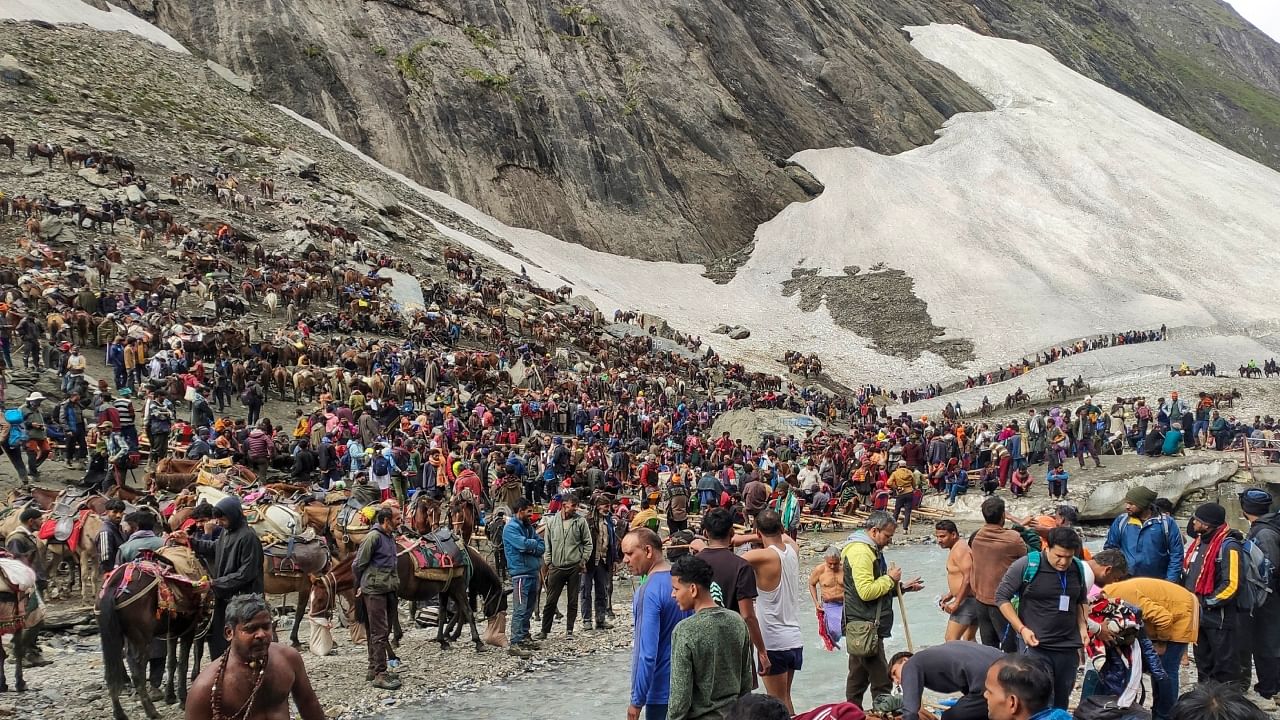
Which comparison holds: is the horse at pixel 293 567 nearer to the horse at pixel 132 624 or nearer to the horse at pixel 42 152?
the horse at pixel 132 624

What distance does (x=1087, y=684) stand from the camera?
6055 mm

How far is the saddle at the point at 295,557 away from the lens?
1020 cm

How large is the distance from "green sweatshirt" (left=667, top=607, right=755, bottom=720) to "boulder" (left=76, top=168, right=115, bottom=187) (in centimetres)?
3704

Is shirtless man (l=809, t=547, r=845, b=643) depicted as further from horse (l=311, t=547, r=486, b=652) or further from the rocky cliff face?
the rocky cliff face

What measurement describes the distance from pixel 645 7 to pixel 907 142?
80.2 ft

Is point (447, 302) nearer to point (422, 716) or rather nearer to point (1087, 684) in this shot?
point (422, 716)

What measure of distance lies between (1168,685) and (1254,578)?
1.54m

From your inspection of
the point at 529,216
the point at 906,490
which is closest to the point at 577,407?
the point at 906,490

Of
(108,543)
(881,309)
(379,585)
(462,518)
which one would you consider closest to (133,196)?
(462,518)

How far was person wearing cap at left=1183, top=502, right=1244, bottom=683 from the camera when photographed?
6988 millimetres

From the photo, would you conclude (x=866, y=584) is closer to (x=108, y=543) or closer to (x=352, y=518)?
(x=352, y=518)

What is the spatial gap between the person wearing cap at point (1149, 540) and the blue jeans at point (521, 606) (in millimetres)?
5707

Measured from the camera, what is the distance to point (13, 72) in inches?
1665

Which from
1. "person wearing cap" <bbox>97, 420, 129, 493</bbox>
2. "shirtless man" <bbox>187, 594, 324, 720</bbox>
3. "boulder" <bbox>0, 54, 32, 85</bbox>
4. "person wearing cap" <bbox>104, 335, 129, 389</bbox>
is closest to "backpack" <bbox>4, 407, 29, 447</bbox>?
"person wearing cap" <bbox>97, 420, 129, 493</bbox>
